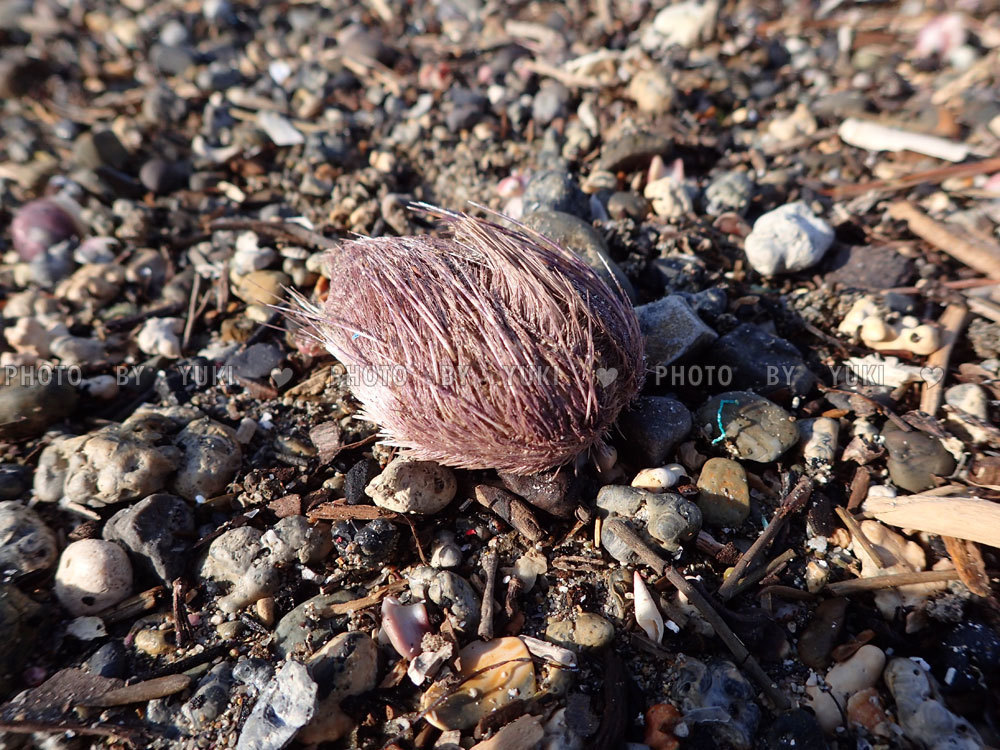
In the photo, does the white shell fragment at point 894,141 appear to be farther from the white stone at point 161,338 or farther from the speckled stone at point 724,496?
the white stone at point 161,338

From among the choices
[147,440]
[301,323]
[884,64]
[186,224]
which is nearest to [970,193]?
[884,64]

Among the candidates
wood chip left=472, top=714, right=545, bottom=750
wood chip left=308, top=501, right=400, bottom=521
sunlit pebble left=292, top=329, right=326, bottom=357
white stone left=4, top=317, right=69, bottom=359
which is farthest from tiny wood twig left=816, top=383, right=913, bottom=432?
white stone left=4, top=317, right=69, bottom=359

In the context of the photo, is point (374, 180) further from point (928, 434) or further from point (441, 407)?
point (928, 434)

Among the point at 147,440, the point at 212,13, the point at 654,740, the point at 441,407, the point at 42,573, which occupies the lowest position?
the point at 654,740

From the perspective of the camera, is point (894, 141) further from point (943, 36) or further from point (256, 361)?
point (256, 361)

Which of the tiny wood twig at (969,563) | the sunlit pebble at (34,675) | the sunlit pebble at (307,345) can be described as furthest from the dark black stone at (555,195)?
the sunlit pebble at (34,675)

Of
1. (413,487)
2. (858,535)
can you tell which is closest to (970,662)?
(858,535)
